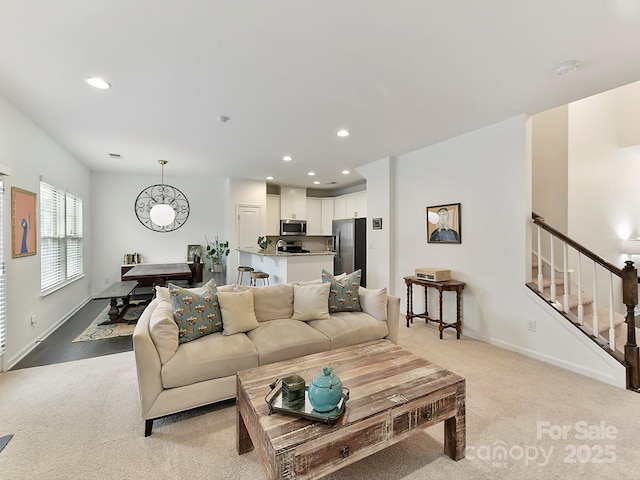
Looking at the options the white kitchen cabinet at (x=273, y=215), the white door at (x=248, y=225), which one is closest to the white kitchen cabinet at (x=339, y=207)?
the white kitchen cabinet at (x=273, y=215)

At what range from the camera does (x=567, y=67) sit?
7.29 ft

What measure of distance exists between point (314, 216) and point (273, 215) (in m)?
1.14

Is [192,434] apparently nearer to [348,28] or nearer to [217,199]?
[348,28]

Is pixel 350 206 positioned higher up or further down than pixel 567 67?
further down

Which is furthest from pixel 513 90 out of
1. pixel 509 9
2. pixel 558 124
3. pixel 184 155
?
pixel 184 155

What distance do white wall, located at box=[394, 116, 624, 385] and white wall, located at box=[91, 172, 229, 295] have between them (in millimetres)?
4768

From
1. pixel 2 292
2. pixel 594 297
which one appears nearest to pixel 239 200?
pixel 2 292

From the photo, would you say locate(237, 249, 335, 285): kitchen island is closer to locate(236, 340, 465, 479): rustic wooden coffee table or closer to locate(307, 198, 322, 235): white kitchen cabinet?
locate(236, 340, 465, 479): rustic wooden coffee table

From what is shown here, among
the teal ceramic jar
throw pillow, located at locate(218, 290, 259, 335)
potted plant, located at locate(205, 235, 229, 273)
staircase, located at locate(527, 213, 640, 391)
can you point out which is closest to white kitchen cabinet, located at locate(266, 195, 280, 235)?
Result: potted plant, located at locate(205, 235, 229, 273)

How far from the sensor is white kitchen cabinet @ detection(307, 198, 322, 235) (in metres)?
7.72

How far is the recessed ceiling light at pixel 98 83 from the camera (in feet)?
8.00

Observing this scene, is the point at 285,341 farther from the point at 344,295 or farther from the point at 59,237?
the point at 59,237

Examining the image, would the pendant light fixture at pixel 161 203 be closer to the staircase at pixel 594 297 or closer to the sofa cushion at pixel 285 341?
the sofa cushion at pixel 285 341

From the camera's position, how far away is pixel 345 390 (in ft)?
5.06
